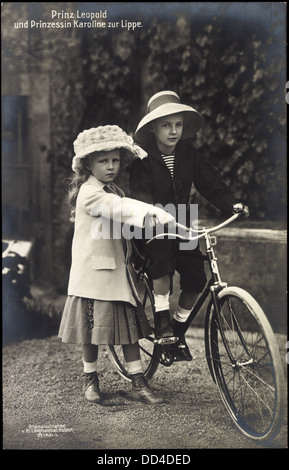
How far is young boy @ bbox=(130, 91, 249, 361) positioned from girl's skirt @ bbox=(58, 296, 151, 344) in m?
0.15

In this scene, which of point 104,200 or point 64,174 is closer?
point 104,200

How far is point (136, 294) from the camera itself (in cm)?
435

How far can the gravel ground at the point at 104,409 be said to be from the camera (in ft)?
14.4

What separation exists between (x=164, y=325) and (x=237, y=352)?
56cm

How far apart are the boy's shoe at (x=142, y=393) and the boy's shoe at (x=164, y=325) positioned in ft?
1.28

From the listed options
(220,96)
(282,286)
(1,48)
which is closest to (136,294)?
(282,286)

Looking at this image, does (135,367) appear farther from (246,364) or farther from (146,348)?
(246,364)

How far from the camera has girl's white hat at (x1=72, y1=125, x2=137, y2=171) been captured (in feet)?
14.1

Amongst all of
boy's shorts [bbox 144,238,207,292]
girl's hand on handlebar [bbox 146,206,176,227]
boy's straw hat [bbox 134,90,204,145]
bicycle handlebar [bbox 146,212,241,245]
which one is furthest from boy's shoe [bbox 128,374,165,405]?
boy's straw hat [bbox 134,90,204,145]

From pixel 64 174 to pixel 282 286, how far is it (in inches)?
71.2

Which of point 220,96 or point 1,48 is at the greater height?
point 1,48
